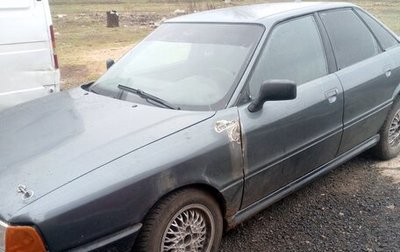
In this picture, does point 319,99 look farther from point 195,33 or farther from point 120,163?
point 120,163

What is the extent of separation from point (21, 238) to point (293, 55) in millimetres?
2261

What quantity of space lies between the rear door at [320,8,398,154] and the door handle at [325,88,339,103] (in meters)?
0.13

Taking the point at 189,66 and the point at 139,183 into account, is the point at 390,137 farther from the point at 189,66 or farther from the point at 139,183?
the point at 139,183

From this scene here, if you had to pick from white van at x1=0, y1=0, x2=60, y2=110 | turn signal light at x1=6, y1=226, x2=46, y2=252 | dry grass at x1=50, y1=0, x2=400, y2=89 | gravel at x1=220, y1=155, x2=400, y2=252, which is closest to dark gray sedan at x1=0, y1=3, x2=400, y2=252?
turn signal light at x1=6, y1=226, x2=46, y2=252

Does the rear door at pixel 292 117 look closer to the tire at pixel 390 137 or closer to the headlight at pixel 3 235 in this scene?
the tire at pixel 390 137

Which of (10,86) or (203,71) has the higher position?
(203,71)

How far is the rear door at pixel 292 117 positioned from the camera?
2.85 metres

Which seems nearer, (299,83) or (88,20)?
(299,83)

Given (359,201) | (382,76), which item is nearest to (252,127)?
(359,201)

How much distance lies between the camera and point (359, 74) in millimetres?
3656

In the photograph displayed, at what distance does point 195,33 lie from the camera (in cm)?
338

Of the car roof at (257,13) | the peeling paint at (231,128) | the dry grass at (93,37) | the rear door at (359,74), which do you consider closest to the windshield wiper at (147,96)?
the peeling paint at (231,128)

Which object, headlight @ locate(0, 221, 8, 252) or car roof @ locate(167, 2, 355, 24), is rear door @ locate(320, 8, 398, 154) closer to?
car roof @ locate(167, 2, 355, 24)

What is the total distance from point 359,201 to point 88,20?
57.9 ft
